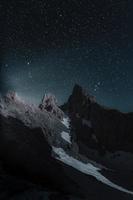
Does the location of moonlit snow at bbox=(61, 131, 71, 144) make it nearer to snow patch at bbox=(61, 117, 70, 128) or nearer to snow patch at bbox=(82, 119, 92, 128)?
snow patch at bbox=(61, 117, 70, 128)

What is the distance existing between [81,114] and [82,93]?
1551 centimetres

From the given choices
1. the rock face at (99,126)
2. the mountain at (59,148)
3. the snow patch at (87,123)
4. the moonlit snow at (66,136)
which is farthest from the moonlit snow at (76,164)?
the snow patch at (87,123)

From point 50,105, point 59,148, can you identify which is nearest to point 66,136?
point 50,105

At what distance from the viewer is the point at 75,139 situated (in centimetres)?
16162

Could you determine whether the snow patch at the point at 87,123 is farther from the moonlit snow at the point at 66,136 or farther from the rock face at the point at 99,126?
the moonlit snow at the point at 66,136

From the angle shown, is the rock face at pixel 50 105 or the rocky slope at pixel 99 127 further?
the rock face at pixel 50 105

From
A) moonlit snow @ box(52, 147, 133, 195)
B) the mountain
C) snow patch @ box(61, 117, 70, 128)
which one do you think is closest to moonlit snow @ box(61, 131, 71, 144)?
the mountain

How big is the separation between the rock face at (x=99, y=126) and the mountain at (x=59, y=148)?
553 mm

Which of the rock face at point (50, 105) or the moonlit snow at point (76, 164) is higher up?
the rock face at point (50, 105)

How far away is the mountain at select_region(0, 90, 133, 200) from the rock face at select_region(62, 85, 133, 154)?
0.55m

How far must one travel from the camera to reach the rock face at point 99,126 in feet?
560

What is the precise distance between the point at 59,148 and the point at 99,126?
59.6 m

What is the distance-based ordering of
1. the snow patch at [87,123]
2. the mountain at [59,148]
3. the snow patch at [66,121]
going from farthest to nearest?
the snow patch at [87,123] → the snow patch at [66,121] → the mountain at [59,148]

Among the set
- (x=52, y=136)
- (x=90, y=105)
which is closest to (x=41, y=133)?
(x=52, y=136)
